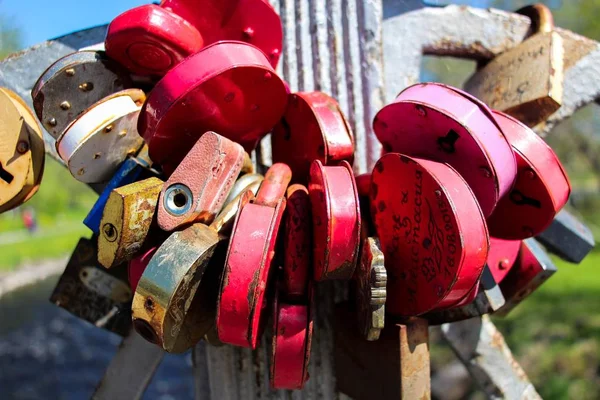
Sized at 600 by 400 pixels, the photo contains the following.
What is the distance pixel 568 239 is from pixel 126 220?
34.8 inches

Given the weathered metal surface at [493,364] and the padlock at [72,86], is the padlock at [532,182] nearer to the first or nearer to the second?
the weathered metal surface at [493,364]

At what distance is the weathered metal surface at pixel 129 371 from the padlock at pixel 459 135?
2.20 feet

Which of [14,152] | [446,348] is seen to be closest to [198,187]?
[14,152]

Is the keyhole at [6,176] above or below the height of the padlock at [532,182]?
above

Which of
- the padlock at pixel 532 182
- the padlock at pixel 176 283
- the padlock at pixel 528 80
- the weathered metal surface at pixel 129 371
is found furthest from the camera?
the weathered metal surface at pixel 129 371

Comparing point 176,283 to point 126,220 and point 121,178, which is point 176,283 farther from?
point 121,178

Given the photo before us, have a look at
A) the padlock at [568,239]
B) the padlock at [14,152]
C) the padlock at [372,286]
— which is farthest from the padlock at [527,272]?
the padlock at [14,152]

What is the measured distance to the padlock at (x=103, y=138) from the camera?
0.67 meters

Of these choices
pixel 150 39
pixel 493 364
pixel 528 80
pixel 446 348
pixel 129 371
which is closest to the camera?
pixel 150 39

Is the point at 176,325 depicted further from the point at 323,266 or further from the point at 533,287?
the point at 533,287

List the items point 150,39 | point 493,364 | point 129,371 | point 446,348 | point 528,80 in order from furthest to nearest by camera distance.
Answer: point 446,348, point 493,364, point 129,371, point 528,80, point 150,39

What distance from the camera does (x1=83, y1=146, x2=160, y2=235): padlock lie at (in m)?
0.71

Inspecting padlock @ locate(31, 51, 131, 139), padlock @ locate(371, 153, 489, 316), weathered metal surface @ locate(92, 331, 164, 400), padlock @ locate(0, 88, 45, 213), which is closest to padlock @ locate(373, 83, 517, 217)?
padlock @ locate(371, 153, 489, 316)

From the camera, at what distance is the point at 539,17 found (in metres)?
1.11
